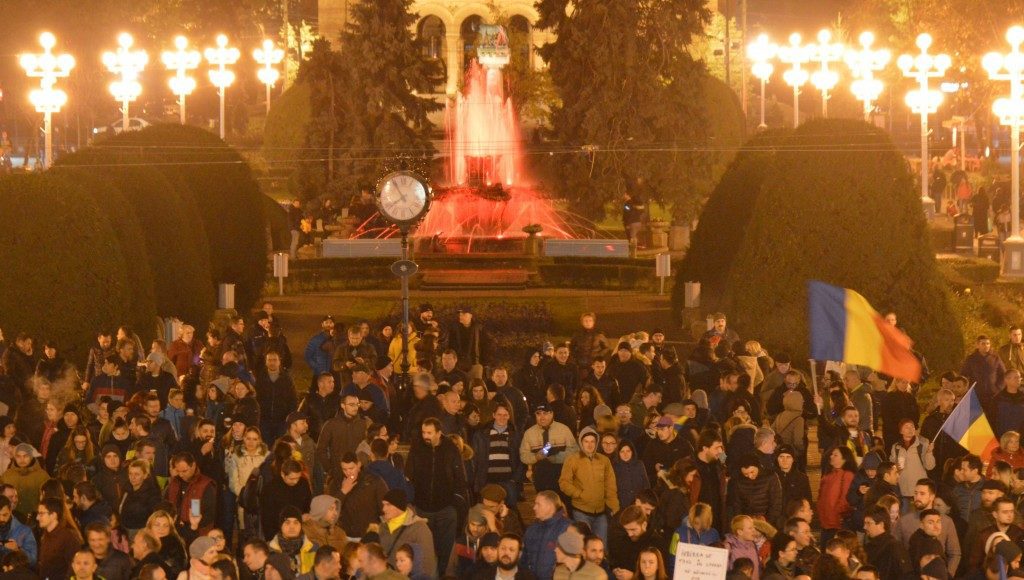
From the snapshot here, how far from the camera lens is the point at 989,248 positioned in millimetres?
38812

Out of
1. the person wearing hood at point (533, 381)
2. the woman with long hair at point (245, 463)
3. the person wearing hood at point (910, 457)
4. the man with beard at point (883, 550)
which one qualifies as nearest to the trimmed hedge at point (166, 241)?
the person wearing hood at point (533, 381)

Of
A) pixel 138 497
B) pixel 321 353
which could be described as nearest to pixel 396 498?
pixel 138 497

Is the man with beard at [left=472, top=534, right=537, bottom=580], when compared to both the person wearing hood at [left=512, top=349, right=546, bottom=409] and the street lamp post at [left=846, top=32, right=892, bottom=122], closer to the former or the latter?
the person wearing hood at [left=512, top=349, right=546, bottom=409]

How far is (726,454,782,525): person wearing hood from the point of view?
1541cm

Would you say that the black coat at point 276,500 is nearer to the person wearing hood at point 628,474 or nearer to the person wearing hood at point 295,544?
the person wearing hood at point 295,544

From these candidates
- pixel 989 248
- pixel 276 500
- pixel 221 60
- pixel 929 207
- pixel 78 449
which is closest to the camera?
pixel 276 500

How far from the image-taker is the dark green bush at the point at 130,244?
26.2 m

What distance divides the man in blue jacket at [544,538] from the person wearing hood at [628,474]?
6.60 feet

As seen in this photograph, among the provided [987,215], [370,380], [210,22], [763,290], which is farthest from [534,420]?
[210,22]

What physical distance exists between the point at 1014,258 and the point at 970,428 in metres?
18.9

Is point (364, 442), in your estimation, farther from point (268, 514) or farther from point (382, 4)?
point (382, 4)

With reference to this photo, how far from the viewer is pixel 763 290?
26.2m

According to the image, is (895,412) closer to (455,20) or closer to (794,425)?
(794,425)

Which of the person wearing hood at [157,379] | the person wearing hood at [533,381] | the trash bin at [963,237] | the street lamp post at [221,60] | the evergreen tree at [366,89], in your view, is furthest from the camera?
the evergreen tree at [366,89]
